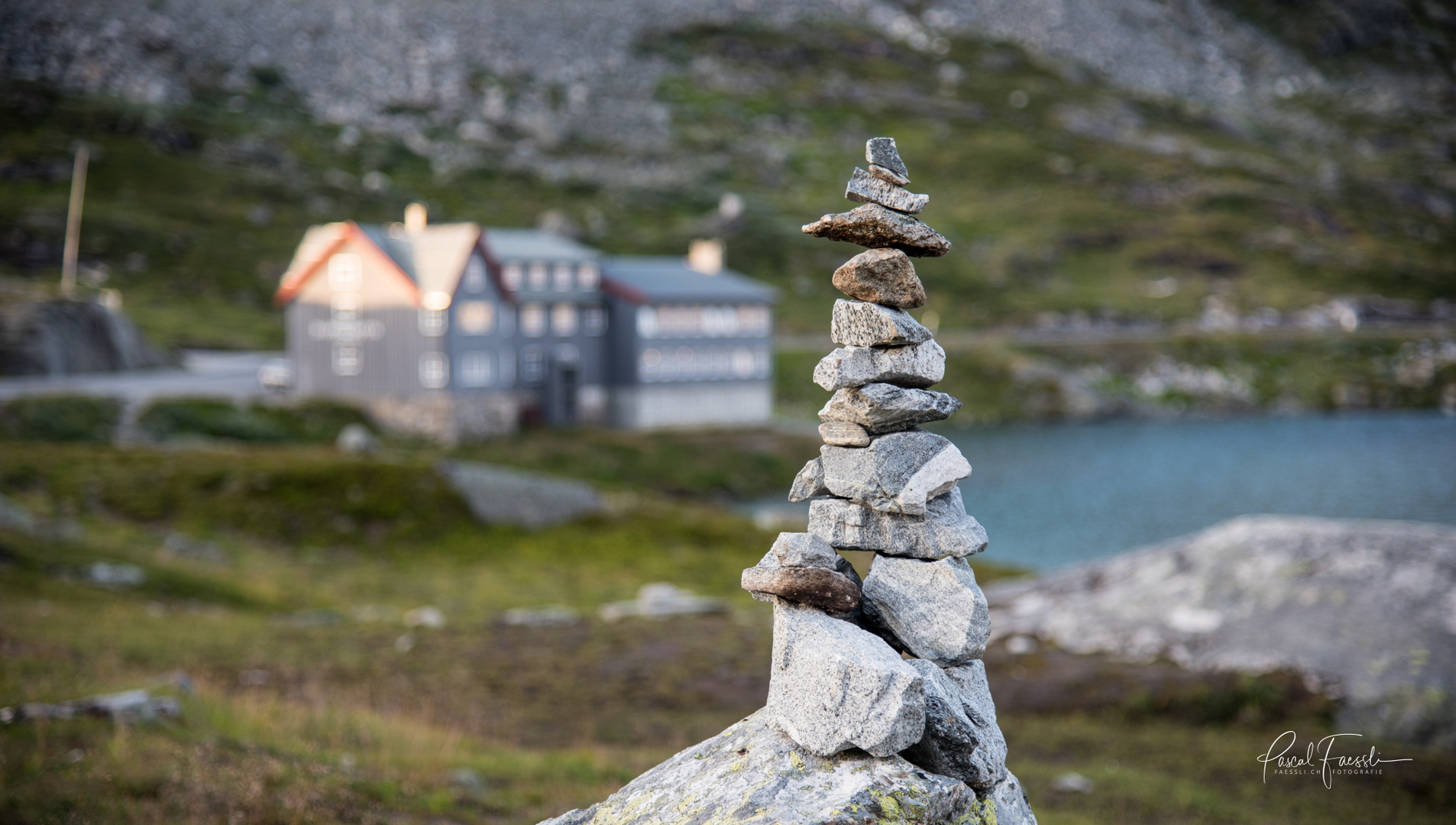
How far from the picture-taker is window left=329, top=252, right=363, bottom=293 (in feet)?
260

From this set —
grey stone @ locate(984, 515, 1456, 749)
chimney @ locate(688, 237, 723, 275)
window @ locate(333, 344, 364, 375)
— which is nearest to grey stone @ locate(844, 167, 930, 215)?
grey stone @ locate(984, 515, 1456, 749)

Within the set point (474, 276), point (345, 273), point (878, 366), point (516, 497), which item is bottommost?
point (516, 497)

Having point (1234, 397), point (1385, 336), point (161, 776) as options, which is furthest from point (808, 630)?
point (1385, 336)

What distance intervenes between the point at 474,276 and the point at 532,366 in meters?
10.6

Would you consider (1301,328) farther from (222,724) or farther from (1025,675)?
(222,724)

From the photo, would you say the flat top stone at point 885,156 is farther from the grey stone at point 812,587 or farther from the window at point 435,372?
the window at point 435,372

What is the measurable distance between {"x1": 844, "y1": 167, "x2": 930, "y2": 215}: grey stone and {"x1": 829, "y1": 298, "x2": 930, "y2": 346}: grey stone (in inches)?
37.9

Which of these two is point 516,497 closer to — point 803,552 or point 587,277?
point 803,552

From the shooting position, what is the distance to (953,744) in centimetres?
816

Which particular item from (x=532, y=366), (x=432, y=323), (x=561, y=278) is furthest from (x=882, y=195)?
(x=561, y=278)

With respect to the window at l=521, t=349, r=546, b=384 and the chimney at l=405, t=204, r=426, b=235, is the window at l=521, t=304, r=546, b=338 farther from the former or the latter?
the chimney at l=405, t=204, r=426, b=235

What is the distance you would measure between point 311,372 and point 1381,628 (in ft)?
251

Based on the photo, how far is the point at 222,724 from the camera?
14672 millimetres

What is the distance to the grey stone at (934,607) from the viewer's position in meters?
8.79
